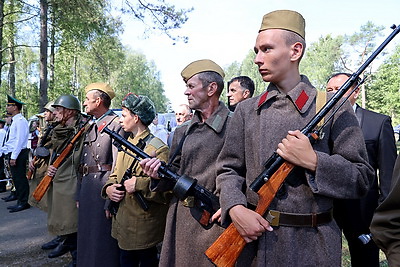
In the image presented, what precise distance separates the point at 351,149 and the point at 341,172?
146 millimetres

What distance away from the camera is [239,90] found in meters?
4.44

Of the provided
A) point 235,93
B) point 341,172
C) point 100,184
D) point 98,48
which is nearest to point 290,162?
point 341,172

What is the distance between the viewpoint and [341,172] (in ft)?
5.08

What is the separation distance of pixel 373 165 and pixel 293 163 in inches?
63.8

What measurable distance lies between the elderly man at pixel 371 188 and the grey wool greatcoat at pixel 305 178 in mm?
1193

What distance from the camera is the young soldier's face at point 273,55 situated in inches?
68.8

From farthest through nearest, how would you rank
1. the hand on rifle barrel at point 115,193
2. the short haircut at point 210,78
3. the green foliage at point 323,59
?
the green foliage at point 323,59 < the hand on rifle barrel at point 115,193 < the short haircut at point 210,78

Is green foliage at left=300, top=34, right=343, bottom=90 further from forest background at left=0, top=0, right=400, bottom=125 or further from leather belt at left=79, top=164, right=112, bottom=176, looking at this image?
leather belt at left=79, top=164, right=112, bottom=176

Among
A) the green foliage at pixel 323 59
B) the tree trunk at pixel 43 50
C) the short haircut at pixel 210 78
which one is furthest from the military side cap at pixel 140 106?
the green foliage at pixel 323 59

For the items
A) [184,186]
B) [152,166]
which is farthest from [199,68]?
[184,186]

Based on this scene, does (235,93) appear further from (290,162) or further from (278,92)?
(290,162)

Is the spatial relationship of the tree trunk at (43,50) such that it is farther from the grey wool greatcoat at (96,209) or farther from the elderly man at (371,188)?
the elderly man at (371,188)

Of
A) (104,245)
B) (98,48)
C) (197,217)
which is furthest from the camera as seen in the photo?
(98,48)

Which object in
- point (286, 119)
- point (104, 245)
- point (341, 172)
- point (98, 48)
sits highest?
point (98, 48)
